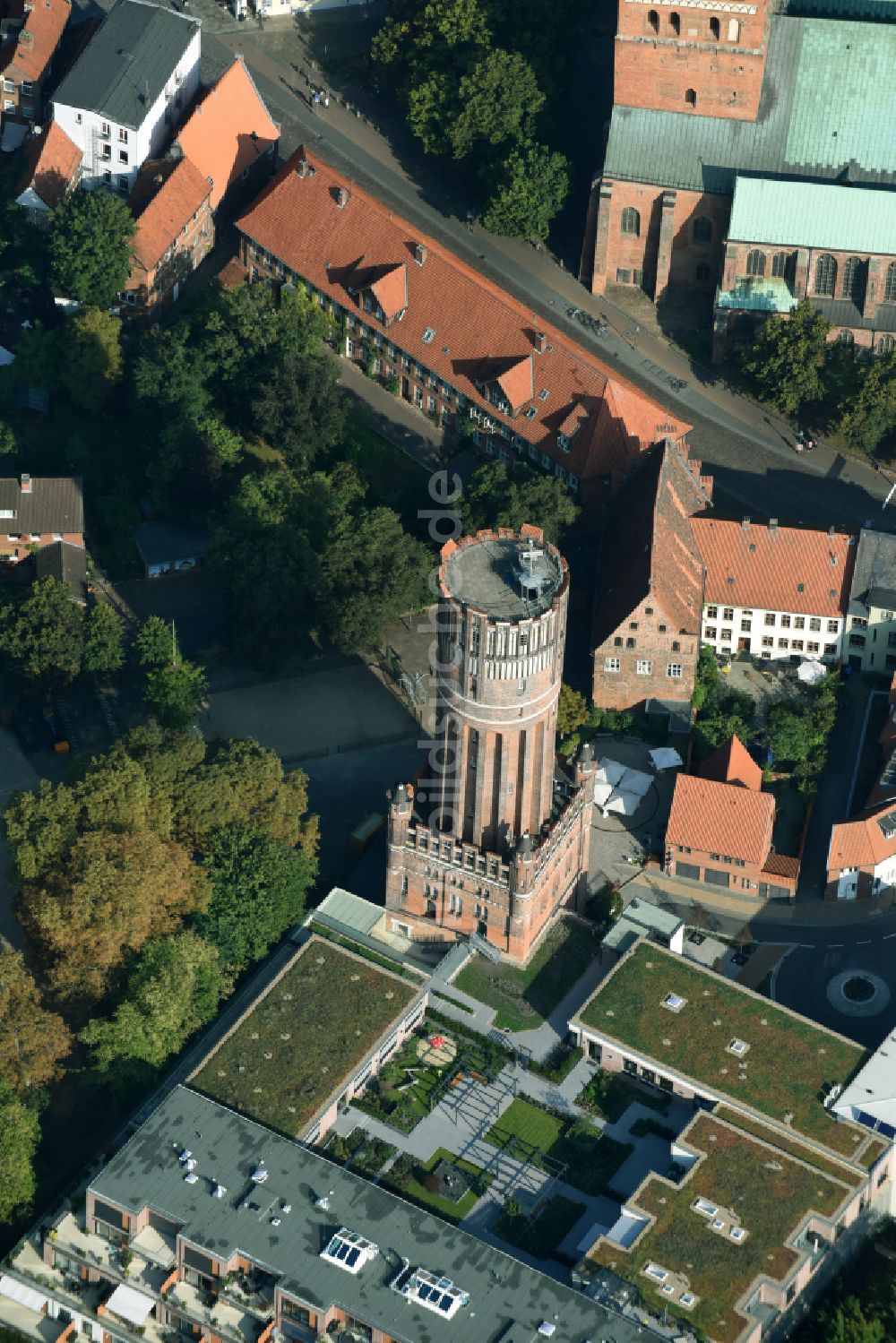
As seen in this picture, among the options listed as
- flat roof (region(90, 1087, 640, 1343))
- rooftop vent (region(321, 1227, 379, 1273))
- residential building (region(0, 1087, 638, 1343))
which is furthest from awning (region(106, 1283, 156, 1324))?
rooftop vent (region(321, 1227, 379, 1273))

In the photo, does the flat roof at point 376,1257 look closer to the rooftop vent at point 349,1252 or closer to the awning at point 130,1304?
the rooftop vent at point 349,1252

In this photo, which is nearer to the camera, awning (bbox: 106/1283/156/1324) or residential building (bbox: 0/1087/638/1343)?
residential building (bbox: 0/1087/638/1343)

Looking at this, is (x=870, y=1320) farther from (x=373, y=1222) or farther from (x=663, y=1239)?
(x=373, y=1222)

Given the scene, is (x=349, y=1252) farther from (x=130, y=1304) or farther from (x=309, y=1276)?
(x=130, y=1304)

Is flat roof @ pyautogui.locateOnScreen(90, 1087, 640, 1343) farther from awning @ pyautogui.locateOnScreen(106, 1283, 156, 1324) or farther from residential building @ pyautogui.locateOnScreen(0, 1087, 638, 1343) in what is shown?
awning @ pyautogui.locateOnScreen(106, 1283, 156, 1324)

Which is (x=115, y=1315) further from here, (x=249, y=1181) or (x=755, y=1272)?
(x=755, y=1272)

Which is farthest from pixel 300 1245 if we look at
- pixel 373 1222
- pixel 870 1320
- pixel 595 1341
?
pixel 870 1320
